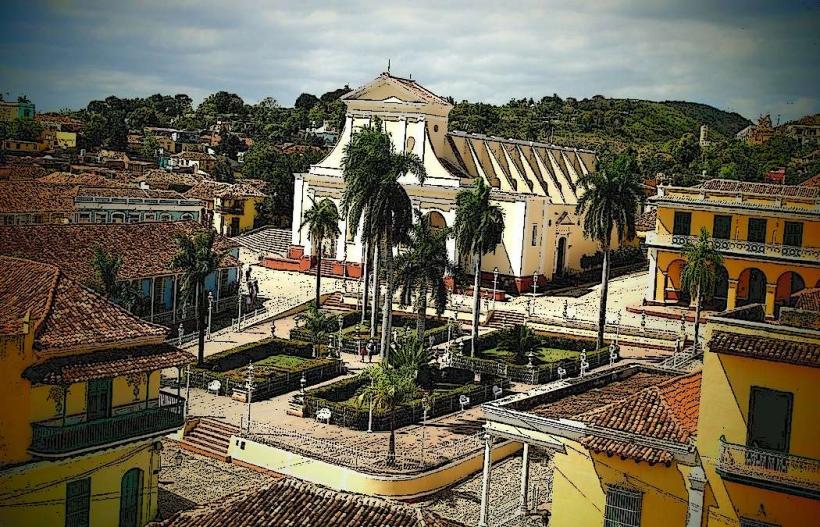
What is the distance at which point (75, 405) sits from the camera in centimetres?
1576

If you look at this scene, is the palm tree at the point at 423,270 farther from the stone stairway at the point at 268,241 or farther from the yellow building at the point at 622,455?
the stone stairway at the point at 268,241

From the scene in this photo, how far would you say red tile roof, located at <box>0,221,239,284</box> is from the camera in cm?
2891

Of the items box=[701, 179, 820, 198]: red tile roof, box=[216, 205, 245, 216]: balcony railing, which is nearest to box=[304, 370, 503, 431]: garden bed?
A: box=[701, 179, 820, 198]: red tile roof

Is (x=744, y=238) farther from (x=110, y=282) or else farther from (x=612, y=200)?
(x=110, y=282)

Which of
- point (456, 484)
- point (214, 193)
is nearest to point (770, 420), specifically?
point (456, 484)

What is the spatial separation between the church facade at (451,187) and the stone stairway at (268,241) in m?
3.79

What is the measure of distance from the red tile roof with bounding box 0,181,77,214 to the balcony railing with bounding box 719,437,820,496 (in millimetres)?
26212

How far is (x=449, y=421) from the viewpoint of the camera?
78.6 ft

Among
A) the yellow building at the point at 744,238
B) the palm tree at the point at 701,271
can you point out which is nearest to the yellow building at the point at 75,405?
the palm tree at the point at 701,271

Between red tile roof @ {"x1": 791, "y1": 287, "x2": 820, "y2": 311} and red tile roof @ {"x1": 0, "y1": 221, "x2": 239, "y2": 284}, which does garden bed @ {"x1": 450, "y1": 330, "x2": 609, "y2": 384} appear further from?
red tile roof @ {"x1": 0, "y1": 221, "x2": 239, "y2": 284}

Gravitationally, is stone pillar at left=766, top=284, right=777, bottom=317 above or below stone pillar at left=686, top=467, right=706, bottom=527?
above

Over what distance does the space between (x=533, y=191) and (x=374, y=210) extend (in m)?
19.2

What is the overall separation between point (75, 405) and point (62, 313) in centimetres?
185

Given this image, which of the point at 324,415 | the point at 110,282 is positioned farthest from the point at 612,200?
the point at 110,282
